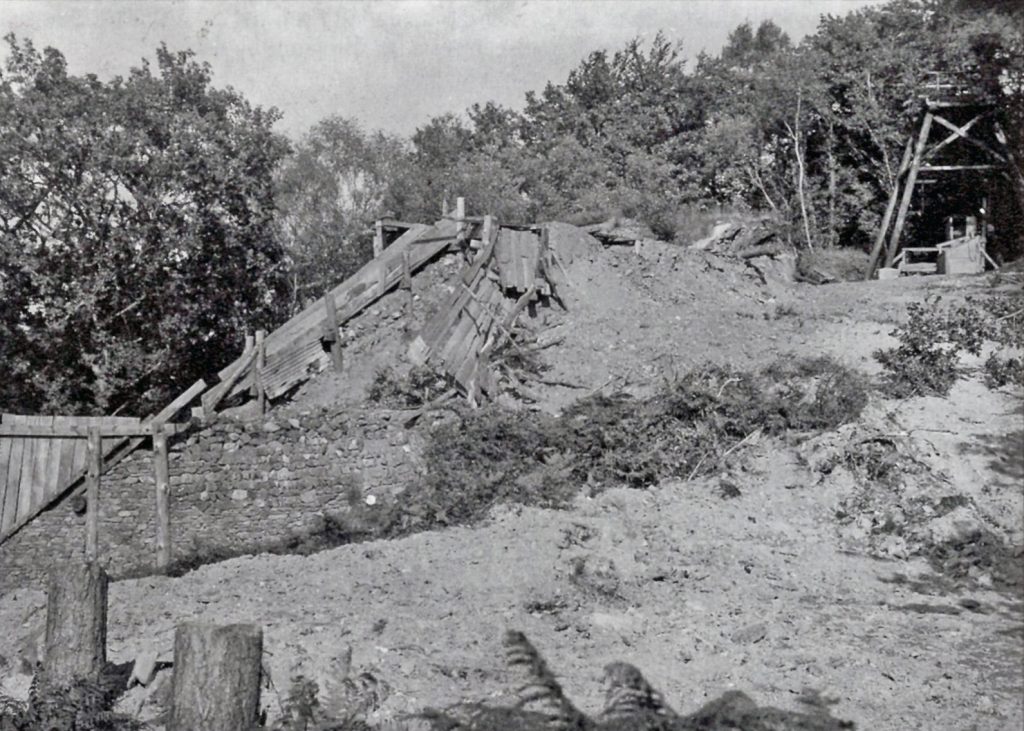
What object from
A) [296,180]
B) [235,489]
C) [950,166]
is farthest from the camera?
[296,180]

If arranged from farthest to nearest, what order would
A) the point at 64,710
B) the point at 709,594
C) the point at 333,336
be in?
the point at 333,336 < the point at 709,594 < the point at 64,710

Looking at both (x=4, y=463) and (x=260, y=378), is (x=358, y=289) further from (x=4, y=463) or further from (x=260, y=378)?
(x=4, y=463)

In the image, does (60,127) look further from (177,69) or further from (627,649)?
(627,649)

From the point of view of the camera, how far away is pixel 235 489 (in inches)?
387

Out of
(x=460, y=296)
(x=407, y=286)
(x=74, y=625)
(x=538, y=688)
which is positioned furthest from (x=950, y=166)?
(x=74, y=625)

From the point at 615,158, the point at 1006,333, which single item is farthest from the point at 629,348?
the point at 615,158

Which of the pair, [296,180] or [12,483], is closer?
[12,483]

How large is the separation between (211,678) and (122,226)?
41.8 feet

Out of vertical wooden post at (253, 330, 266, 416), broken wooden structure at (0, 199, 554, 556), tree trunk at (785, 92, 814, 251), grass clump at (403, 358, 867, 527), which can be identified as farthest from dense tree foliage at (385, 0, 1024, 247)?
vertical wooden post at (253, 330, 266, 416)

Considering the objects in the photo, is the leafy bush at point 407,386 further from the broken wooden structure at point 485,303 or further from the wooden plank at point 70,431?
the wooden plank at point 70,431

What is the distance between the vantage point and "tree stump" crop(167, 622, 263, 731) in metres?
4.58

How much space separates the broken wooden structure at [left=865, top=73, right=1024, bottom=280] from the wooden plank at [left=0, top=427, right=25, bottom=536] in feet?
47.4

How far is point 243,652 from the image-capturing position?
4.63m

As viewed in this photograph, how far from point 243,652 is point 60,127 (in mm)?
12806
